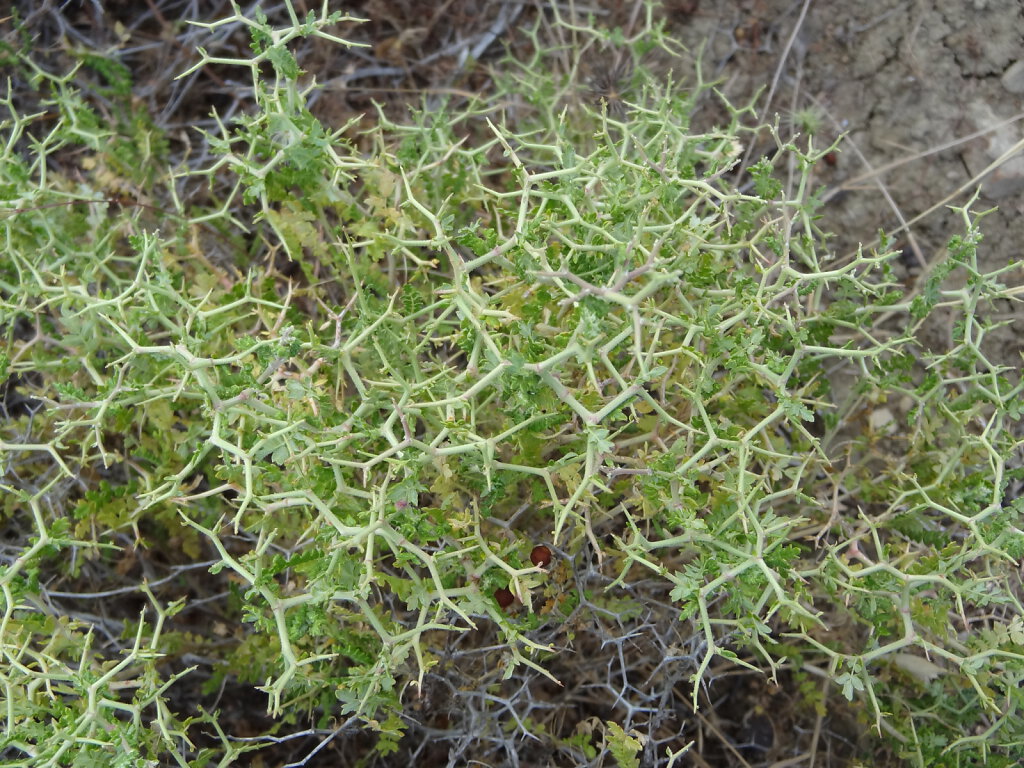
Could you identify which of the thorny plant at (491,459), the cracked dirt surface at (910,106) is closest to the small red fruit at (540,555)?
the thorny plant at (491,459)

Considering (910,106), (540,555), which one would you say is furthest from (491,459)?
(910,106)

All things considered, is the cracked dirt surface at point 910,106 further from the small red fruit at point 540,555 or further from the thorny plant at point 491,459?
the small red fruit at point 540,555

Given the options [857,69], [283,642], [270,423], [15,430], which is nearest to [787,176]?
[857,69]

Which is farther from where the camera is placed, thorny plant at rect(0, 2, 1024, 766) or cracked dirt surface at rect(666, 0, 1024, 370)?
cracked dirt surface at rect(666, 0, 1024, 370)

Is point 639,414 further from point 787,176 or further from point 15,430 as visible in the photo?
point 15,430

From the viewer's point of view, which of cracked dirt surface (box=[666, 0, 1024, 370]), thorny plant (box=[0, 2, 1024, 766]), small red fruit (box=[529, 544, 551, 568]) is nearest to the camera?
thorny plant (box=[0, 2, 1024, 766])

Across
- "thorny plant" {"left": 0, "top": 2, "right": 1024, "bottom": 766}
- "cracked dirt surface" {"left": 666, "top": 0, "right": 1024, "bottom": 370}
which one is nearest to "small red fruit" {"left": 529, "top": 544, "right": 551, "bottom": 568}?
"thorny plant" {"left": 0, "top": 2, "right": 1024, "bottom": 766}

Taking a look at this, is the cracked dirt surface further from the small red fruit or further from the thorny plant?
the small red fruit

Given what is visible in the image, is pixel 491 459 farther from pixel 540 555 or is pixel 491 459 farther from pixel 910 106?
pixel 910 106
